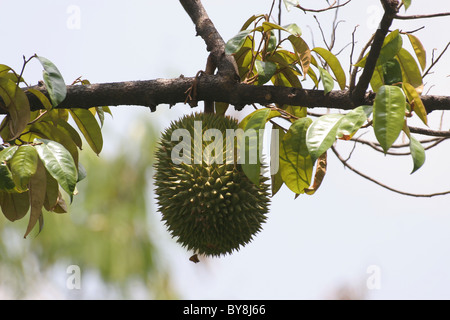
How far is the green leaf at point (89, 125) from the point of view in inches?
58.4

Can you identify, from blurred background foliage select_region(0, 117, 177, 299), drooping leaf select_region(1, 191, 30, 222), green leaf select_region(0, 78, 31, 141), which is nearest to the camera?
green leaf select_region(0, 78, 31, 141)

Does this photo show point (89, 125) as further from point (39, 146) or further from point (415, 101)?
point (415, 101)

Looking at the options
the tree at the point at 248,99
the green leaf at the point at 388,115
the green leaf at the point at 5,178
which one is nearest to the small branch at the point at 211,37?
the tree at the point at 248,99

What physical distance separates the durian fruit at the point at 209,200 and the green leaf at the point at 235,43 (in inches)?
8.4

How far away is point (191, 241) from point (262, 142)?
412mm

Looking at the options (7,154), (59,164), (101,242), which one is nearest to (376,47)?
(59,164)

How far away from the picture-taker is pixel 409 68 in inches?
52.8

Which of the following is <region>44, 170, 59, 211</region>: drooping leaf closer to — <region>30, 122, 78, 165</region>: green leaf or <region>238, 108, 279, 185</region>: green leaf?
<region>30, 122, 78, 165</region>: green leaf

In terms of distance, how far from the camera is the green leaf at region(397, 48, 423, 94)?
4.36 feet

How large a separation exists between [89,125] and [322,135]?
746 millimetres

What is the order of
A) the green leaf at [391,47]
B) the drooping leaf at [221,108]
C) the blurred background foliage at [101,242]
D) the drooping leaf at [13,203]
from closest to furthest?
1. the green leaf at [391,47]
2. the drooping leaf at [13,203]
3. the drooping leaf at [221,108]
4. the blurred background foliage at [101,242]

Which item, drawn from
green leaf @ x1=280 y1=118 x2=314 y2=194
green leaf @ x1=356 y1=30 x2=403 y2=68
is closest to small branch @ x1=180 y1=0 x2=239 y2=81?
green leaf @ x1=280 y1=118 x2=314 y2=194

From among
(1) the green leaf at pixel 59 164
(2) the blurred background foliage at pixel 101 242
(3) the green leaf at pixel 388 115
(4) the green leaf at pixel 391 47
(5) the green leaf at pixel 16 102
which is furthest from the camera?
(2) the blurred background foliage at pixel 101 242

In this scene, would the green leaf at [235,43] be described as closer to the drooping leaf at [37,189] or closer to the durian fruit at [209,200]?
the durian fruit at [209,200]
